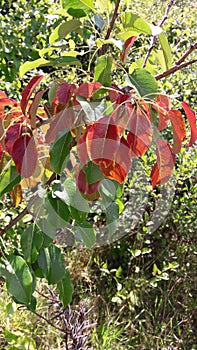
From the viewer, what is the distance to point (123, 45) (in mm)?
817

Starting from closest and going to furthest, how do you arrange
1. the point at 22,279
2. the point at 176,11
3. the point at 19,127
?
the point at 19,127 → the point at 22,279 → the point at 176,11

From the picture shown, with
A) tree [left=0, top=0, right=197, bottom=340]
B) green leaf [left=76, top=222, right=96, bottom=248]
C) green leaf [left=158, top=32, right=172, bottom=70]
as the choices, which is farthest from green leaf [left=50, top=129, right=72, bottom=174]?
green leaf [left=76, top=222, right=96, bottom=248]

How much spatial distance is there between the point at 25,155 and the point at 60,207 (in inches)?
9.6

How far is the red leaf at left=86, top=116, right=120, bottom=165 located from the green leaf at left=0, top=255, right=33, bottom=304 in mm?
390

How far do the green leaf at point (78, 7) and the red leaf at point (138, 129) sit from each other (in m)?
0.21

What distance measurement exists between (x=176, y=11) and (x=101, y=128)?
4100 millimetres

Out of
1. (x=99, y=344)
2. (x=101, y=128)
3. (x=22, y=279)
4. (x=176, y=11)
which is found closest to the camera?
(x=101, y=128)

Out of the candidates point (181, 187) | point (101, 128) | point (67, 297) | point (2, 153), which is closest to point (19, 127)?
point (2, 153)

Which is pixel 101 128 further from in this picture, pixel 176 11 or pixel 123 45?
pixel 176 11

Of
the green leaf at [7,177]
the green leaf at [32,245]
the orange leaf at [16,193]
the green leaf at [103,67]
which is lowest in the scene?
the green leaf at [32,245]

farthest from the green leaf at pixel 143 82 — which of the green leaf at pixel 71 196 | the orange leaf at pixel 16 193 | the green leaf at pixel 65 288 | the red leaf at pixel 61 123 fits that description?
the green leaf at pixel 65 288

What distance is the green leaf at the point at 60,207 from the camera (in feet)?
3.41

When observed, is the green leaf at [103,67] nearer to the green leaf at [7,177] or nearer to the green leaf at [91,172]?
the green leaf at [91,172]

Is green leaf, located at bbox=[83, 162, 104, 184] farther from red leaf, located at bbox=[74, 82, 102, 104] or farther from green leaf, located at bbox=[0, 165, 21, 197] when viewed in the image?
green leaf, located at bbox=[0, 165, 21, 197]
